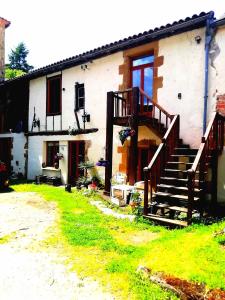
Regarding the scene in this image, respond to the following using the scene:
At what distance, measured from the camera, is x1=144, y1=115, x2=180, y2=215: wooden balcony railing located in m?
7.05

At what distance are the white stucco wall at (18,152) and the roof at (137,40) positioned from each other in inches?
174

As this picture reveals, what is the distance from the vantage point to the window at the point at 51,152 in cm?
1439

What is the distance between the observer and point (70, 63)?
1297 centimetres

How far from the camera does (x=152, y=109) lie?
10180mm

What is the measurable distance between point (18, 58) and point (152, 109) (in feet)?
121

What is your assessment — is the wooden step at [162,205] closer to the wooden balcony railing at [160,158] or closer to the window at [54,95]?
the wooden balcony railing at [160,158]

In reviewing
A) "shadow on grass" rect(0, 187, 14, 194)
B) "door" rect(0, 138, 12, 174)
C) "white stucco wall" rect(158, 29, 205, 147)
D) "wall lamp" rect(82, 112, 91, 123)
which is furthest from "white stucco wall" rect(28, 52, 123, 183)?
"door" rect(0, 138, 12, 174)

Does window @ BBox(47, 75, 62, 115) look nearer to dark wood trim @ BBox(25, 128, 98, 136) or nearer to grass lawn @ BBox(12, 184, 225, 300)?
dark wood trim @ BBox(25, 128, 98, 136)

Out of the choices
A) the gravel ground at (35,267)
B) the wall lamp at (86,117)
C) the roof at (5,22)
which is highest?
the roof at (5,22)

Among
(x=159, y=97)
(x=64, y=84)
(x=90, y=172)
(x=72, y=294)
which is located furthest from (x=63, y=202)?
(x=64, y=84)

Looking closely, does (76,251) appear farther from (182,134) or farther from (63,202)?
(182,134)

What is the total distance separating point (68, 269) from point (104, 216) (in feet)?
10.2

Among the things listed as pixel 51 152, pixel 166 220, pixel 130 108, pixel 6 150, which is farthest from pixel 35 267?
pixel 6 150

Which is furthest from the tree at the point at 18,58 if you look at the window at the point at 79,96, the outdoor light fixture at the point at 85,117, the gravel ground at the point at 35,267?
the gravel ground at the point at 35,267
